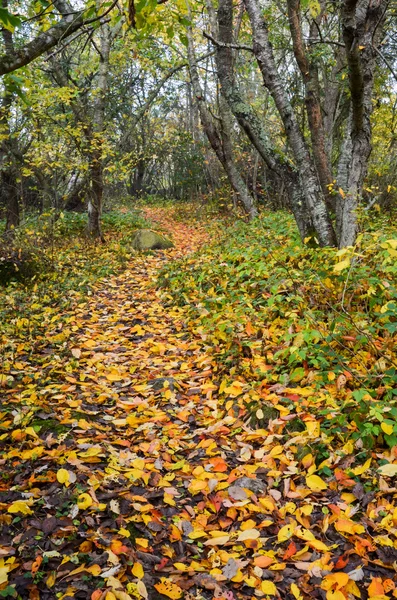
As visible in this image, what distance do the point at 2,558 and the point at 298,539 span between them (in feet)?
5.36

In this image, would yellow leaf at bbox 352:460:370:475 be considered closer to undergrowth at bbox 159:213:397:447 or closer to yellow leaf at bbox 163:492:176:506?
undergrowth at bbox 159:213:397:447

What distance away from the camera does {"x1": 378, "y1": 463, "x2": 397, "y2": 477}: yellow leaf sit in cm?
261

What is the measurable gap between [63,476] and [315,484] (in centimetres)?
165

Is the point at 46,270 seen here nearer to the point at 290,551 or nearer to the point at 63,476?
the point at 63,476

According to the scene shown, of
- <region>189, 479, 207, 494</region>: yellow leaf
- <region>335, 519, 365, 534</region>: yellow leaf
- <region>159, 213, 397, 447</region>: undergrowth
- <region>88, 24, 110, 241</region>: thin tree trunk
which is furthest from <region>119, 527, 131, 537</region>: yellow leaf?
<region>88, 24, 110, 241</region>: thin tree trunk

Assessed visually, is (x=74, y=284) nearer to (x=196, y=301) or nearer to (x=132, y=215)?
(x=196, y=301)

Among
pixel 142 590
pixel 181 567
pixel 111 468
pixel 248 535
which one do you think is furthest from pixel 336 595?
pixel 111 468

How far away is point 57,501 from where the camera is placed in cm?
261

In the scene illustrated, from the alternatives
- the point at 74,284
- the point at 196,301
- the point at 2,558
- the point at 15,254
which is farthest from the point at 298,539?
the point at 15,254

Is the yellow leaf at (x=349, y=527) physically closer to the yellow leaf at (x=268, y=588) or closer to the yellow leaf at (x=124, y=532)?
the yellow leaf at (x=268, y=588)

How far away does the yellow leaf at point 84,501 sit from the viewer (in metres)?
2.57

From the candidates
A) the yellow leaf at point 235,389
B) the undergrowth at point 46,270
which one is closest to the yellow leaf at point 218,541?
the yellow leaf at point 235,389

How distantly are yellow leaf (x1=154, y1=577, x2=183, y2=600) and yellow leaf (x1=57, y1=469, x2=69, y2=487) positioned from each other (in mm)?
892

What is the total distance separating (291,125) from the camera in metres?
5.36
